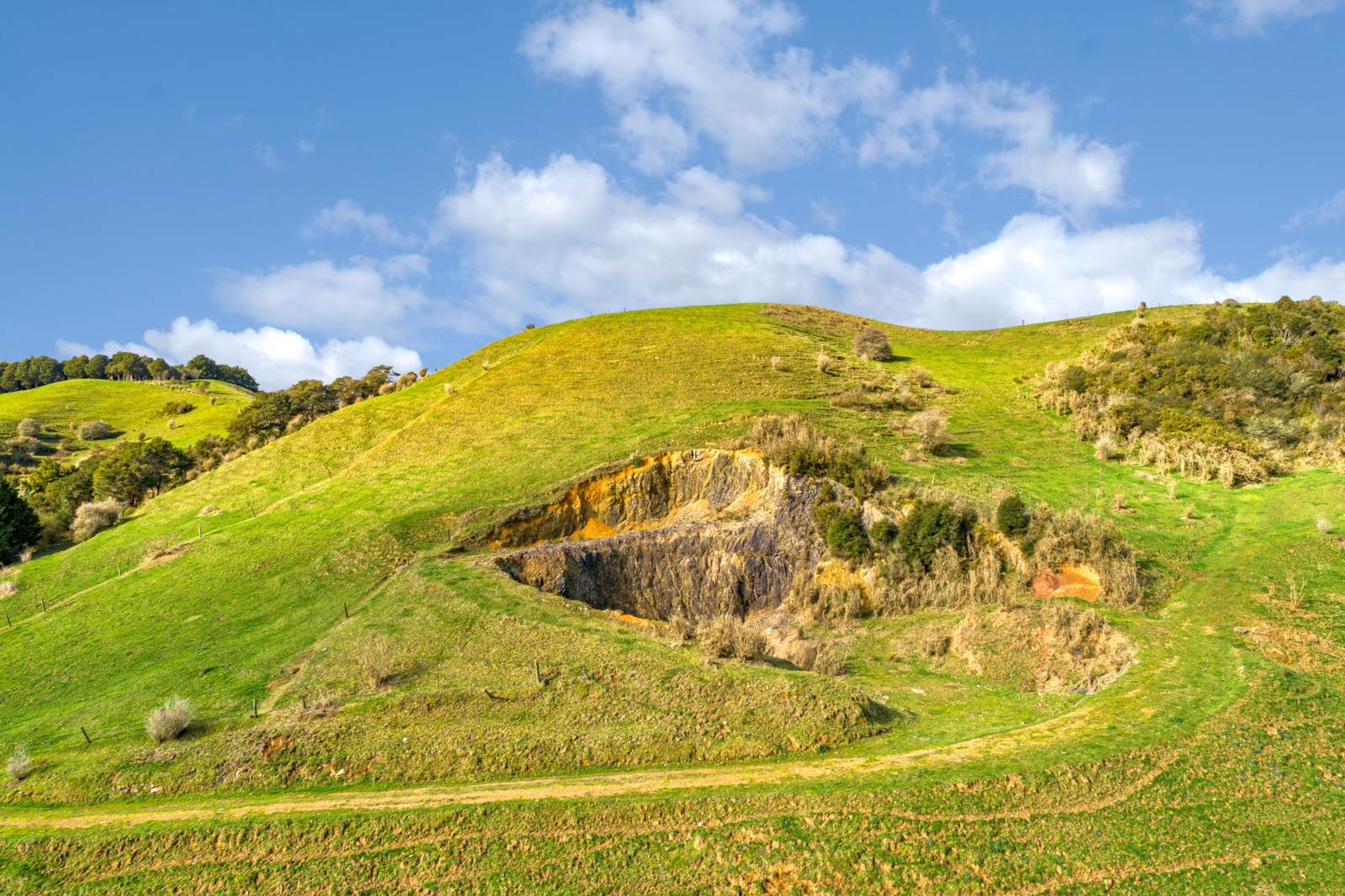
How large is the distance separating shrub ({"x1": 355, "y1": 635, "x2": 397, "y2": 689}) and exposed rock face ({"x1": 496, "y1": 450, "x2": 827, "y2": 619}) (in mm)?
5815

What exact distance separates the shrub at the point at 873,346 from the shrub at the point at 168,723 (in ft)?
167

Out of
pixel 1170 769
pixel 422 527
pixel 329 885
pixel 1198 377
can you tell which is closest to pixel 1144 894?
pixel 1170 769

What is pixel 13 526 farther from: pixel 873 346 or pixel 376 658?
pixel 873 346

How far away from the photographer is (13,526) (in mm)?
34312

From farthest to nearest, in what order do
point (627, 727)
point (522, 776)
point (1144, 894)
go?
1. point (627, 727)
2. point (522, 776)
3. point (1144, 894)

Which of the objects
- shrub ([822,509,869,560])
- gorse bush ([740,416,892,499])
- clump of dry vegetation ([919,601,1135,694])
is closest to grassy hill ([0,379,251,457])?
gorse bush ([740,416,892,499])

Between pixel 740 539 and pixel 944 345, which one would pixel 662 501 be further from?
pixel 944 345

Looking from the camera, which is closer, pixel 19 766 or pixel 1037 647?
pixel 19 766

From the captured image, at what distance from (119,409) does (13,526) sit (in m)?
60.9

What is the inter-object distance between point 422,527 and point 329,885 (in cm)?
1863

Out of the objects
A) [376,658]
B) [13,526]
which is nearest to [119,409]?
[13,526]

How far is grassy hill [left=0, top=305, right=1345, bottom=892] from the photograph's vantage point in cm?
1125

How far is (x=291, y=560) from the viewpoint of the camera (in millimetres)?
27203

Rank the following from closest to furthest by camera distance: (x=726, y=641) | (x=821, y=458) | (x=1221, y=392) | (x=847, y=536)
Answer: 1. (x=726, y=641)
2. (x=847, y=536)
3. (x=821, y=458)
4. (x=1221, y=392)
